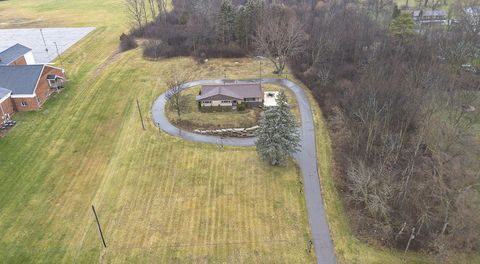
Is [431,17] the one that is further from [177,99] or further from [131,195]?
[131,195]

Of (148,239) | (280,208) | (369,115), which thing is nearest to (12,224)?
(148,239)

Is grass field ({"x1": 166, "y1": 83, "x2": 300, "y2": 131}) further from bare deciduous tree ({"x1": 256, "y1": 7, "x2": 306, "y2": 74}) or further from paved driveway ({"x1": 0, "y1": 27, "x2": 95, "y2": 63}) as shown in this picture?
paved driveway ({"x1": 0, "y1": 27, "x2": 95, "y2": 63})

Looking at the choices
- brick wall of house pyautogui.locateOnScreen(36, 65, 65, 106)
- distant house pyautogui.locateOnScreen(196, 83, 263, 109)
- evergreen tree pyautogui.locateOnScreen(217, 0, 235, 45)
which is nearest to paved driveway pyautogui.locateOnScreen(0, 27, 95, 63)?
brick wall of house pyautogui.locateOnScreen(36, 65, 65, 106)

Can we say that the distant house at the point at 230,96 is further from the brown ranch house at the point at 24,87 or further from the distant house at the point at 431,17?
the distant house at the point at 431,17

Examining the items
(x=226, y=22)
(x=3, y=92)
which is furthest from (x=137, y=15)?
(x=3, y=92)

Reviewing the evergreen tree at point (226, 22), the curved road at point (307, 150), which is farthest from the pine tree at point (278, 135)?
the evergreen tree at point (226, 22)
